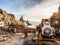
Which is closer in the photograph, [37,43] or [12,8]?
[37,43]

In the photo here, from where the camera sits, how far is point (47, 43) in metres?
5.02

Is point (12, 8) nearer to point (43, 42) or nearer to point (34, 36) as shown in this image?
point (34, 36)

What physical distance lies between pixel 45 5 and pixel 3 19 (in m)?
1.29

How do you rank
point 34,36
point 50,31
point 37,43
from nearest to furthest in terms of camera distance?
1. point 50,31
2. point 37,43
3. point 34,36

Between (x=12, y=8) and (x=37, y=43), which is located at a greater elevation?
(x=12, y=8)

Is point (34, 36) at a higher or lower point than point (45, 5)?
lower

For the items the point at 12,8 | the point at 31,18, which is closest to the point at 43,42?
the point at 31,18

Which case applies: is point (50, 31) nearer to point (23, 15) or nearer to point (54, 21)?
point (54, 21)

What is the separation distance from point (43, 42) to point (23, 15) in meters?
1.41

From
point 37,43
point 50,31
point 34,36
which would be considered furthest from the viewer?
point 34,36

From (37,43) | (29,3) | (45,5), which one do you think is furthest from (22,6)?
(37,43)

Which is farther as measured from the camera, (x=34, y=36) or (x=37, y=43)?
(x=34, y=36)

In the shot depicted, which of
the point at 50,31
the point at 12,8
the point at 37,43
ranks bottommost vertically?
the point at 37,43

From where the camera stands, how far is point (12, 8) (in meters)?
6.18
